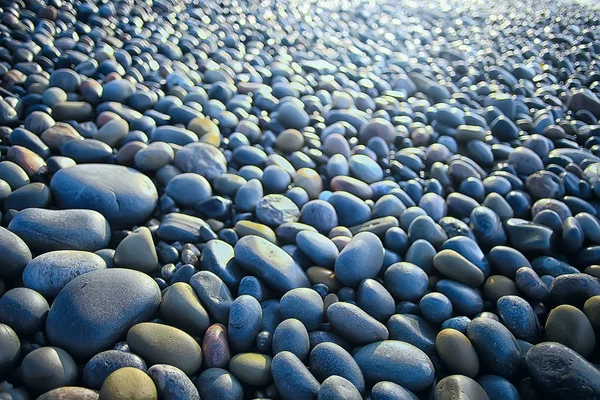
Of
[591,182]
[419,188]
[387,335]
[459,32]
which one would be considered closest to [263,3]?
[459,32]

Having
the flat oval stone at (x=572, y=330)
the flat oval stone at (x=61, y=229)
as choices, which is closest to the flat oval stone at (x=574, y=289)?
the flat oval stone at (x=572, y=330)

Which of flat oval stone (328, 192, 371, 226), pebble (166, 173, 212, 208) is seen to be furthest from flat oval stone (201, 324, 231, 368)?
flat oval stone (328, 192, 371, 226)

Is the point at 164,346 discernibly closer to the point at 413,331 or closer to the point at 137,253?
the point at 137,253

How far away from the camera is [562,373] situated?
1196 millimetres

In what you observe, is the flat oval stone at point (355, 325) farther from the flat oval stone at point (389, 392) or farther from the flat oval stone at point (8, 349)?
the flat oval stone at point (8, 349)

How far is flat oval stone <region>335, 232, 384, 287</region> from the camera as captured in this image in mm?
1559

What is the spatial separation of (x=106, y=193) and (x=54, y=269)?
16.5 inches

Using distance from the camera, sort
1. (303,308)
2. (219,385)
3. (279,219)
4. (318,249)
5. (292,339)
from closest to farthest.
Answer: (219,385), (292,339), (303,308), (318,249), (279,219)

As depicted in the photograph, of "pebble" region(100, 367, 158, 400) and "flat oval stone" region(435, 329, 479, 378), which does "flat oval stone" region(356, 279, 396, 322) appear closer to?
"flat oval stone" region(435, 329, 479, 378)

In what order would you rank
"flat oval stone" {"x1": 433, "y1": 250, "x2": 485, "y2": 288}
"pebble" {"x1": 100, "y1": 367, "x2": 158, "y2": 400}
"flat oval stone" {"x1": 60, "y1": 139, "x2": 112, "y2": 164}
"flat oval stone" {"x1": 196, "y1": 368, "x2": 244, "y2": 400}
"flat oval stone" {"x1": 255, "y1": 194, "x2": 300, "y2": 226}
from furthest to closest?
"flat oval stone" {"x1": 60, "y1": 139, "x2": 112, "y2": 164}, "flat oval stone" {"x1": 255, "y1": 194, "x2": 300, "y2": 226}, "flat oval stone" {"x1": 433, "y1": 250, "x2": 485, "y2": 288}, "flat oval stone" {"x1": 196, "y1": 368, "x2": 244, "y2": 400}, "pebble" {"x1": 100, "y1": 367, "x2": 158, "y2": 400}

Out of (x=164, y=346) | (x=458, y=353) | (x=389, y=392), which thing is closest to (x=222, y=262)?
(x=164, y=346)

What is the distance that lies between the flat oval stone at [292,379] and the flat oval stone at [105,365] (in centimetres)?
36

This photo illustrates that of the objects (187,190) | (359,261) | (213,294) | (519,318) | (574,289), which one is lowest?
(213,294)

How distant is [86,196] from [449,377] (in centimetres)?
143
